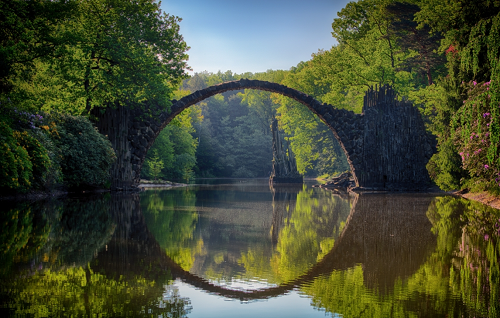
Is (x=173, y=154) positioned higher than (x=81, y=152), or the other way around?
(x=173, y=154)

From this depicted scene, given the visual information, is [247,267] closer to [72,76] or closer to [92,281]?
[92,281]

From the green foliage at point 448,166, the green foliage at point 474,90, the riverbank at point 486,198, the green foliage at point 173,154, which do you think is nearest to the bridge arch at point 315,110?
the green foliage at point 448,166

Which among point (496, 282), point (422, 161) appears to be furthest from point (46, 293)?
point (422, 161)

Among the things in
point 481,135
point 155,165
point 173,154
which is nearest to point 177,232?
point 481,135

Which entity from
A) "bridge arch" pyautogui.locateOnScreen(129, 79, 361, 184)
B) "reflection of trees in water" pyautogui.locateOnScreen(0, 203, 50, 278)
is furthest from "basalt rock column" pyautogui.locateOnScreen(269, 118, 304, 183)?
"reflection of trees in water" pyautogui.locateOnScreen(0, 203, 50, 278)

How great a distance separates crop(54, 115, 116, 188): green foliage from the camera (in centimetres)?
1573

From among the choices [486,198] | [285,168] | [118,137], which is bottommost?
[486,198]

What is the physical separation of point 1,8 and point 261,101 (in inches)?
2084

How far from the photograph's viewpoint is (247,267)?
5.20m

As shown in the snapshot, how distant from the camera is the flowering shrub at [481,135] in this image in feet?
36.8

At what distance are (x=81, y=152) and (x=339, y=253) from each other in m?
12.3

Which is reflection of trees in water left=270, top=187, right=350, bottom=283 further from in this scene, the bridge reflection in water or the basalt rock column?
the basalt rock column

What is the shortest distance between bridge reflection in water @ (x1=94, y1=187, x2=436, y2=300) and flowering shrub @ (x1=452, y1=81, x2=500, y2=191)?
3.07 meters

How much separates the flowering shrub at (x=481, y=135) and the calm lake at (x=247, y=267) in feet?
8.24
